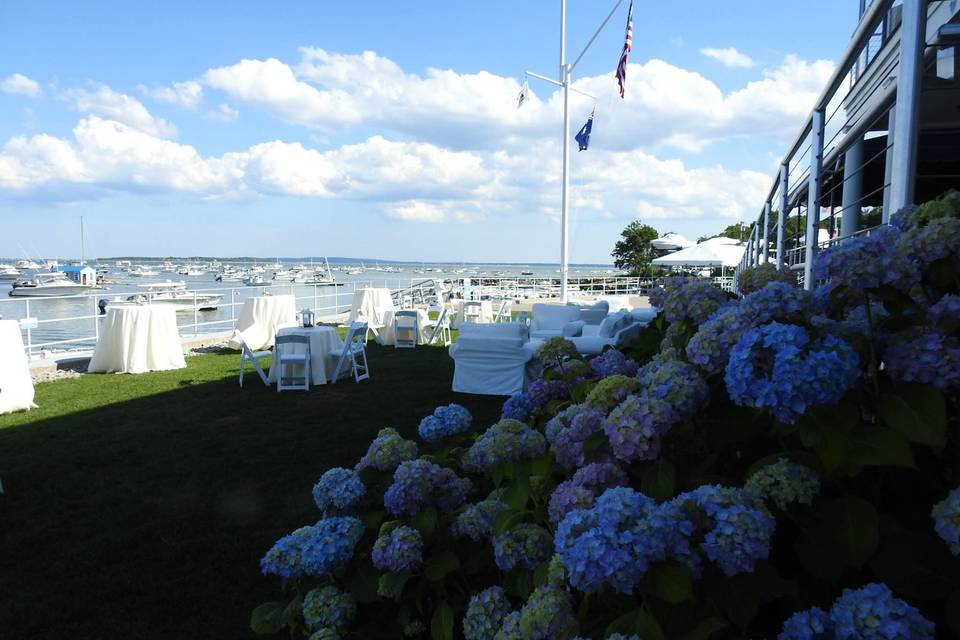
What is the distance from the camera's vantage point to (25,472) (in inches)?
172

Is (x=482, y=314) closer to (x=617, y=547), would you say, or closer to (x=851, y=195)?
→ (x=851, y=195)

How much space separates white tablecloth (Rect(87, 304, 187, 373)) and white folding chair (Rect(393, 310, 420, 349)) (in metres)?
3.71

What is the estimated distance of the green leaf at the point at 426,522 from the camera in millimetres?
1503

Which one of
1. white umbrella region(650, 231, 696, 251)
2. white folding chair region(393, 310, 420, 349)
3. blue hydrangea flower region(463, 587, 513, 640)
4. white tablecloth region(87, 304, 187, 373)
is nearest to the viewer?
blue hydrangea flower region(463, 587, 513, 640)

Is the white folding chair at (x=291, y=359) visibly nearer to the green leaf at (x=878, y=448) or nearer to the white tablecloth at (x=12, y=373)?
the white tablecloth at (x=12, y=373)

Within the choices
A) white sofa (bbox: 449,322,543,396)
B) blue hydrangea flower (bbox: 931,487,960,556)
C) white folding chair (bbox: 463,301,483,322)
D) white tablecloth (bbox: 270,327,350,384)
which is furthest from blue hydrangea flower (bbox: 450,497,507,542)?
white folding chair (bbox: 463,301,483,322)

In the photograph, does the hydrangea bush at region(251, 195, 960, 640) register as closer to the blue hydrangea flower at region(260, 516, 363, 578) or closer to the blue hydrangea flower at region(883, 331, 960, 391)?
the blue hydrangea flower at region(883, 331, 960, 391)

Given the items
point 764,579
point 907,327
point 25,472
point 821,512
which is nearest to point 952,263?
point 907,327

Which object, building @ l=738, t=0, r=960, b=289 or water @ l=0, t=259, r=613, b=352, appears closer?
building @ l=738, t=0, r=960, b=289

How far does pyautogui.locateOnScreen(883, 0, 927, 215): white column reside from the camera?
1279 millimetres

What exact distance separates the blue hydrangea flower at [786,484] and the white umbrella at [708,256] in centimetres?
1604

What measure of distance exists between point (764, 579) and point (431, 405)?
5567mm

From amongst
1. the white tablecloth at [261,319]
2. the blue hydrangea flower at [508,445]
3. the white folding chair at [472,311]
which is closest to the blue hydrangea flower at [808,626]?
the blue hydrangea flower at [508,445]

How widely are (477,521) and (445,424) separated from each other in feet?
1.74
